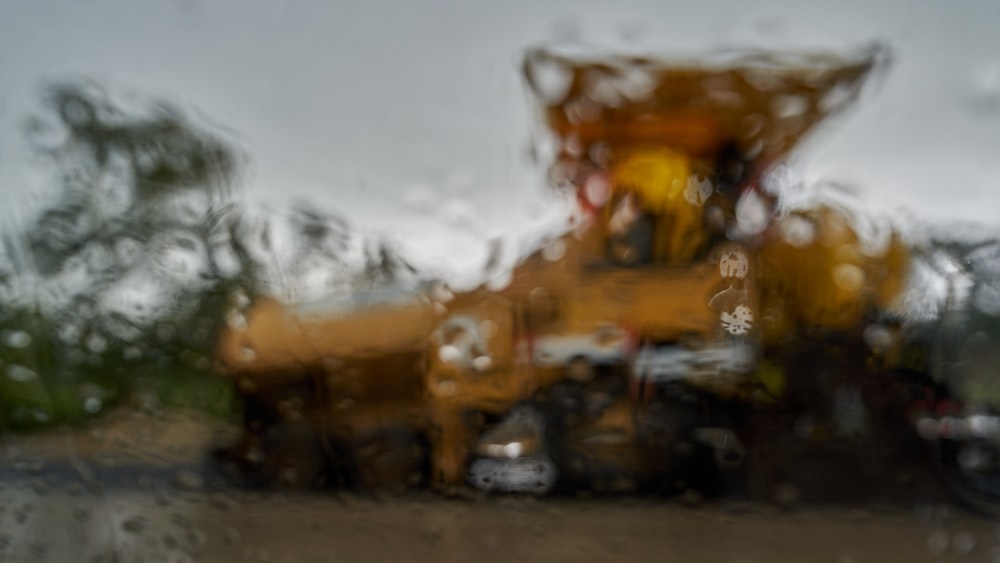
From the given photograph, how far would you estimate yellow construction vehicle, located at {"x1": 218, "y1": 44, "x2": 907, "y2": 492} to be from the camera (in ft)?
11.1

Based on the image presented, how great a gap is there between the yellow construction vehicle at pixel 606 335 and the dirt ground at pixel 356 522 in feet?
0.51

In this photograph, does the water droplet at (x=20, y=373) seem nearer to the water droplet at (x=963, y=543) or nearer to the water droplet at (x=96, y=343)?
the water droplet at (x=96, y=343)

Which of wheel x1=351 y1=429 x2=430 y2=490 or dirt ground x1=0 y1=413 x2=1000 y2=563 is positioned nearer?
dirt ground x1=0 y1=413 x2=1000 y2=563

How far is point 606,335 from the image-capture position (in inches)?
143

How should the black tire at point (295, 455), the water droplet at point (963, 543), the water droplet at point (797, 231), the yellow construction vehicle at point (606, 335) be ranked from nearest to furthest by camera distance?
1. the water droplet at point (963, 543)
2. the water droplet at point (797, 231)
3. the yellow construction vehicle at point (606, 335)
4. the black tire at point (295, 455)

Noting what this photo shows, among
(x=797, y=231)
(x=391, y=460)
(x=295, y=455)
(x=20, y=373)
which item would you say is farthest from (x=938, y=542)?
(x=20, y=373)

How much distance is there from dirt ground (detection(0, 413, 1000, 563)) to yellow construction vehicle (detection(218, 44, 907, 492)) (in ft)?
0.51

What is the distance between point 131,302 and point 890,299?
3.07 metres

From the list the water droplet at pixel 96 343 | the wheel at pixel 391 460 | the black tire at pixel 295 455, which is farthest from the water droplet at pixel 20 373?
the wheel at pixel 391 460

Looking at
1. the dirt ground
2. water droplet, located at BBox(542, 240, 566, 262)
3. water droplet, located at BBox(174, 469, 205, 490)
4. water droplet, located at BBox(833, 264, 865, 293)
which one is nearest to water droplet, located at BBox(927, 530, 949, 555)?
the dirt ground

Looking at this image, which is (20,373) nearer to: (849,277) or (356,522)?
(356,522)

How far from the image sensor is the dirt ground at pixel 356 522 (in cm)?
322

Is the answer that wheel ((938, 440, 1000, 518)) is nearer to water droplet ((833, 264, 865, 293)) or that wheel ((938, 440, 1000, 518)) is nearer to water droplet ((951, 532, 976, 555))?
Result: water droplet ((951, 532, 976, 555))

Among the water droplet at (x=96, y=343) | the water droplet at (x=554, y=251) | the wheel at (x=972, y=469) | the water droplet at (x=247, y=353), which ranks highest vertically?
the water droplet at (x=554, y=251)
